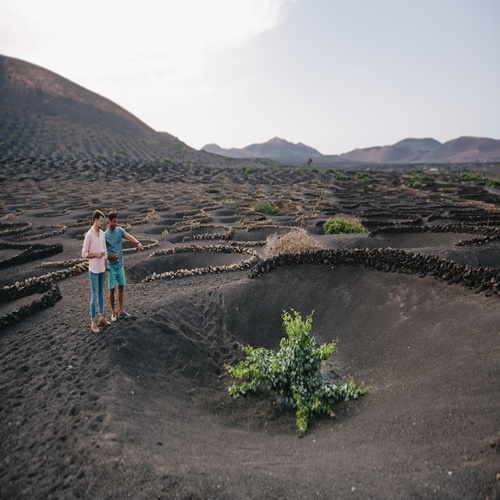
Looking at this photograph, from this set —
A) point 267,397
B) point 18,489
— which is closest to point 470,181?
point 267,397

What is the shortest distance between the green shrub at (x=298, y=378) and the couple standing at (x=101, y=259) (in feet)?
10.0

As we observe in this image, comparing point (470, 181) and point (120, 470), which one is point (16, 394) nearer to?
point (120, 470)

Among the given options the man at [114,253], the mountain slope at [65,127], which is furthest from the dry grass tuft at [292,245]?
the mountain slope at [65,127]

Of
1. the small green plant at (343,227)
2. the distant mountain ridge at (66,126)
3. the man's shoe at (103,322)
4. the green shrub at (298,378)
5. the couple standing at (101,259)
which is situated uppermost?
the distant mountain ridge at (66,126)

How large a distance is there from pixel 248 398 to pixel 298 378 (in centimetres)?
103

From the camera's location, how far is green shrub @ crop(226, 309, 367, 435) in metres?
5.70

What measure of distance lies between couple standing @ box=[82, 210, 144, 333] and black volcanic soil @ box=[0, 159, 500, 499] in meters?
0.39

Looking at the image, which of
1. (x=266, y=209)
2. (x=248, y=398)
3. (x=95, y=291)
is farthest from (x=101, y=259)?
(x=266, y=209)

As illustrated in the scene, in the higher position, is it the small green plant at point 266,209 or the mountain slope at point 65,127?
the mountain slope at point 65,127

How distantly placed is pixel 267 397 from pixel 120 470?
282cm

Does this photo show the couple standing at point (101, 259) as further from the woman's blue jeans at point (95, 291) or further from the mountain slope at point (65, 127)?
the mountain slope at point (65, 127)

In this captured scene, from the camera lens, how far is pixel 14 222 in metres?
23.2

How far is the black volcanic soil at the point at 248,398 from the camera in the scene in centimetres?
383

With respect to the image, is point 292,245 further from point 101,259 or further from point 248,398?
point 101,259
